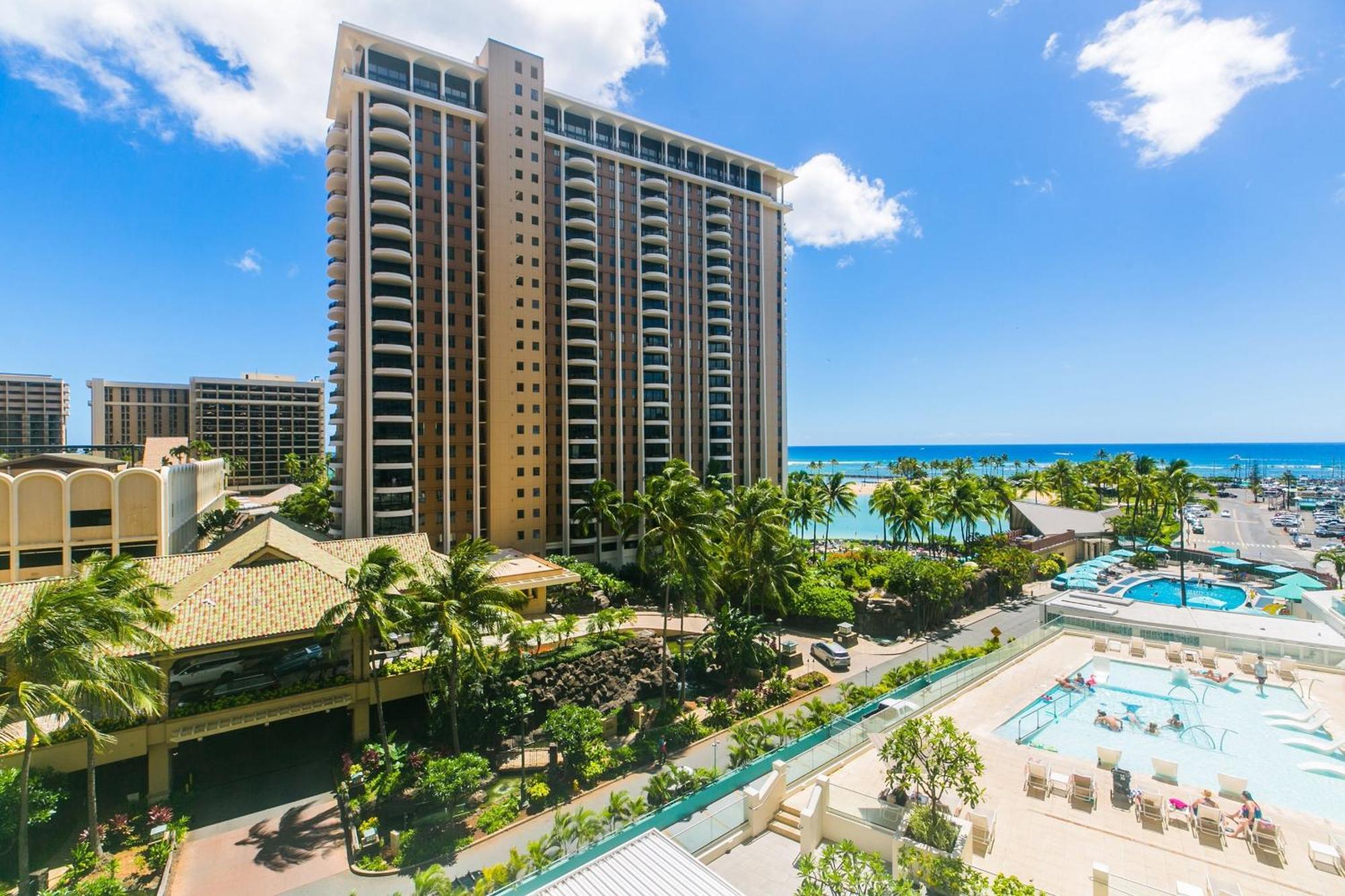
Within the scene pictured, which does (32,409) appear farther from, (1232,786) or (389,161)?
(1232,786)

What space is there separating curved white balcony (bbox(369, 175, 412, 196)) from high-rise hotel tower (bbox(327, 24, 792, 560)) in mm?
166

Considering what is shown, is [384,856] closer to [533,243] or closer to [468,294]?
[468,294]

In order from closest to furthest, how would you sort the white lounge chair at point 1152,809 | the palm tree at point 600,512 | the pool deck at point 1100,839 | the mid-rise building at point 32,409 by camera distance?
the pool deck at point 1100,839 → the white lounge chair at point 1152,809 → the palm tree at point 600,512 → the mid-rise building at point 32,409

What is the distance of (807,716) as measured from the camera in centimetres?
2791

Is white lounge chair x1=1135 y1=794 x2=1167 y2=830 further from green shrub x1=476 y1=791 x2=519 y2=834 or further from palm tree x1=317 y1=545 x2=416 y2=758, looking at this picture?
palm tree x1=317 y1=545 x2=416 y2=758

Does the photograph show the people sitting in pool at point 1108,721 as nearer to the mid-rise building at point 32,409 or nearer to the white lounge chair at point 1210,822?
the white lounge chair at point 1210,822

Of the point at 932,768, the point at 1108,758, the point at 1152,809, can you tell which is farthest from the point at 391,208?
the point at 1152,809

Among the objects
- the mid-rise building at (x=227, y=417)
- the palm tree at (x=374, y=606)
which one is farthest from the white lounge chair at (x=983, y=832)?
the mid-rise building at (x=227, y=417)

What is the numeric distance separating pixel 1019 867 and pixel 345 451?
5320 cm

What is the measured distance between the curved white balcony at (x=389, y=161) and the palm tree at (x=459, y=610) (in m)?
40.3

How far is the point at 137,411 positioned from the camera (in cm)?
12512

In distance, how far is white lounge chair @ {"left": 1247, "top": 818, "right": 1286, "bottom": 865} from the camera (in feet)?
52.9

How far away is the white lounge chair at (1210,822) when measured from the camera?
1666 cm

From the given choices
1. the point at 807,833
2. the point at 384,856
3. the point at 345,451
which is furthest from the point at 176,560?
the point at 807,833
